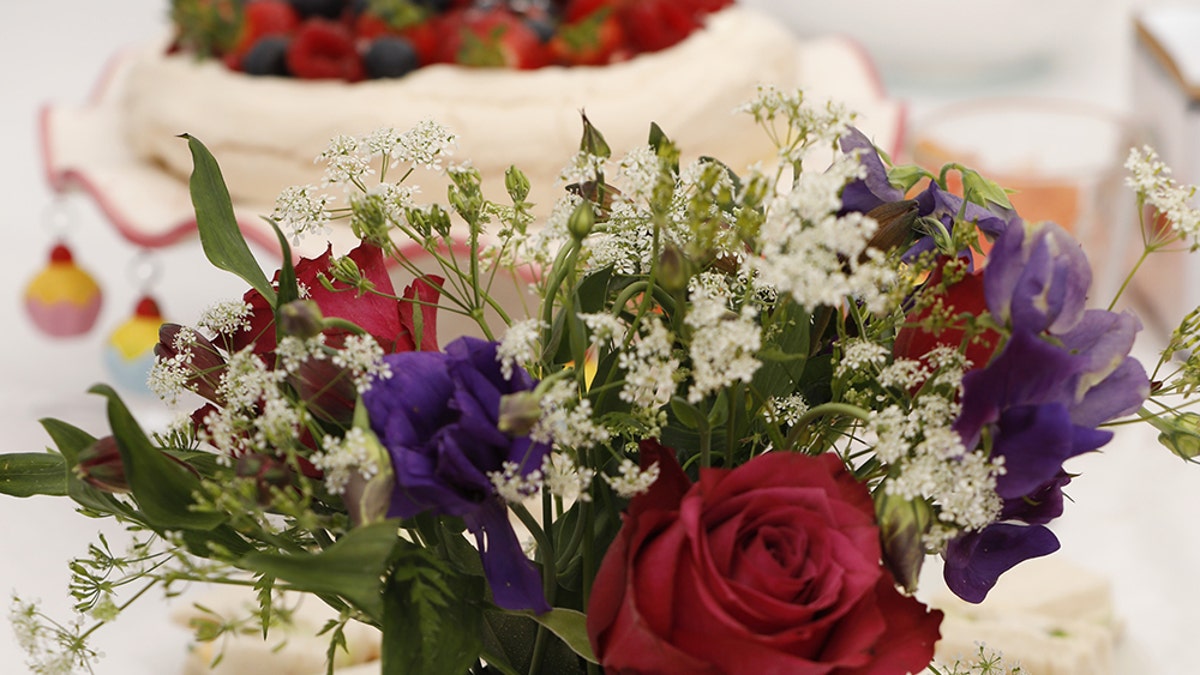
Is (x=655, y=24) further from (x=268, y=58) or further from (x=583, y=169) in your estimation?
(x=583, y=169)

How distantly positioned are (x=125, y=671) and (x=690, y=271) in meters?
0.42

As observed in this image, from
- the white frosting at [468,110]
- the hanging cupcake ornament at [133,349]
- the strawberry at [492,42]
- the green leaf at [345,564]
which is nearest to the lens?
the green leaf at [345,564]

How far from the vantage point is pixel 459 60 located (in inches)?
54.6

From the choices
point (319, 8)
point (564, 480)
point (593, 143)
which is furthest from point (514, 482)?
point (319, 8)

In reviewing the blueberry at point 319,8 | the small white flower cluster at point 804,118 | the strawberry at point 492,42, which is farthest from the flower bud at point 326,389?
the blueberry at point 319,8

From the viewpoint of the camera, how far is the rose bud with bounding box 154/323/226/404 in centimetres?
30

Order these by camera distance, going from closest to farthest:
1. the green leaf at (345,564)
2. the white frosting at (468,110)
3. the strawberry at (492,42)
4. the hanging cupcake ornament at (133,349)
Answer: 1. the green leaf at (345,564)
2. the white frosting at (468,110)
3. the strawberry at (492,42)
4. the hanging cupcake ornament at (133,349)

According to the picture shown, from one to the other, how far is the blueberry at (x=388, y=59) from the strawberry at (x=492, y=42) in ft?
0.16

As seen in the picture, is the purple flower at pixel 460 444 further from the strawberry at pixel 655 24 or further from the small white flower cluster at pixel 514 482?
the strawberry at pixel 655 24

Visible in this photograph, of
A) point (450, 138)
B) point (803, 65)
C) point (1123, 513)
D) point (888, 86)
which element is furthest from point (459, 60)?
point (888, 86)

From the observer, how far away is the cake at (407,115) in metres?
1.26

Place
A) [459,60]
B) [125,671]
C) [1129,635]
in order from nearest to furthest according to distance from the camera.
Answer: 1. [125,671]
2. [1129,635]
3. [459,60]

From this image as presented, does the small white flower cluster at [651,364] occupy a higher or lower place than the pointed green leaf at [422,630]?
higher

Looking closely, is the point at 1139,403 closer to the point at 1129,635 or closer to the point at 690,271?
the point at 690,271
